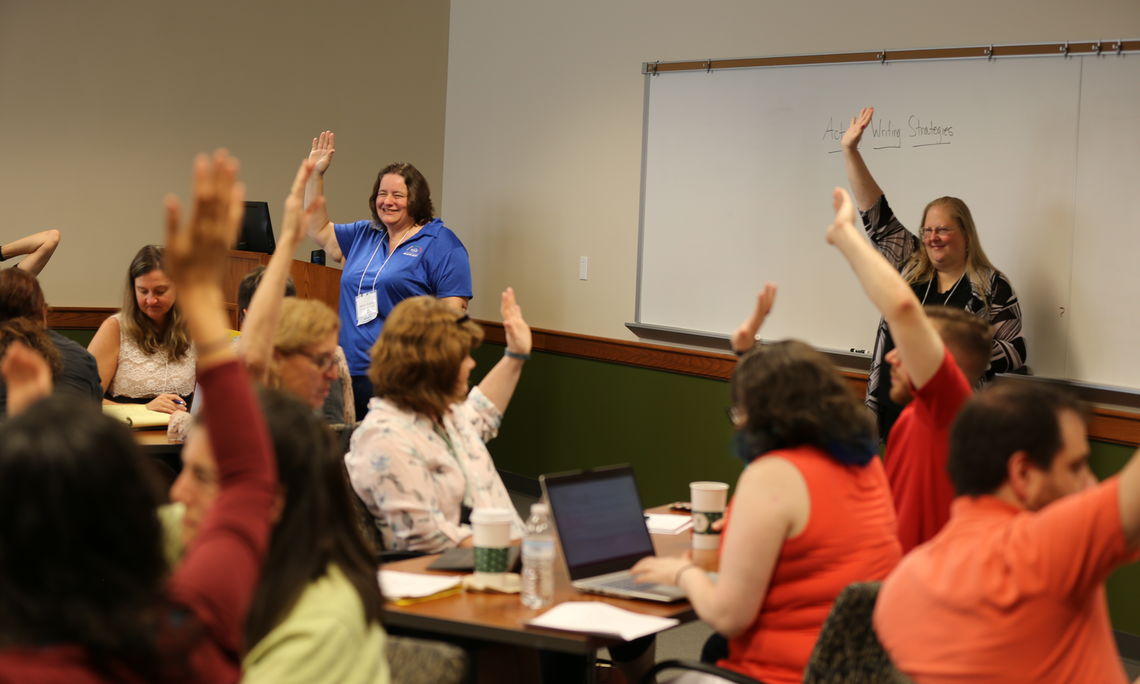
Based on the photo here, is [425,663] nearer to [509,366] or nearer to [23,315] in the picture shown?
[509,366]

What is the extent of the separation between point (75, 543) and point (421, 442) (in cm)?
187

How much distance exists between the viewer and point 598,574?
2699 mm

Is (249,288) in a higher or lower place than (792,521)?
higher

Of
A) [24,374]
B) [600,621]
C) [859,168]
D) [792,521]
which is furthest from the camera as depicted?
[859,168]

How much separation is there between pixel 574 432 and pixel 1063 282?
2926mm

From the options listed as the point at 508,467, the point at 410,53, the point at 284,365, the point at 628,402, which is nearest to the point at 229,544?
the point at 284,365

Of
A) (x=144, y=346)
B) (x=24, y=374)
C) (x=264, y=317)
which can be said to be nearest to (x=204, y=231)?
(x=24, y=374)

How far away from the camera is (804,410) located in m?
2.35

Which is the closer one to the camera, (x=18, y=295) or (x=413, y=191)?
(x=18, y=295)

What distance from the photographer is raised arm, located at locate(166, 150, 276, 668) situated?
1.33 m

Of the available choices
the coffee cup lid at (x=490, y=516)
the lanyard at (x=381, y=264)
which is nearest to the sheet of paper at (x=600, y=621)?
the coffee cup lid at (x=490, y=516)

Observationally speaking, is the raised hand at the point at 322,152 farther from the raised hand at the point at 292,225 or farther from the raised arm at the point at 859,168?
the raised arm at the point at 859,168

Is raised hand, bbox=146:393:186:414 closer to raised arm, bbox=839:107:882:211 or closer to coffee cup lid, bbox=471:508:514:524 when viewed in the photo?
coffee cup lid, bbox=471:508:514:524

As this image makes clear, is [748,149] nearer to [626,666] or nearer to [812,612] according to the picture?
[626,666]
